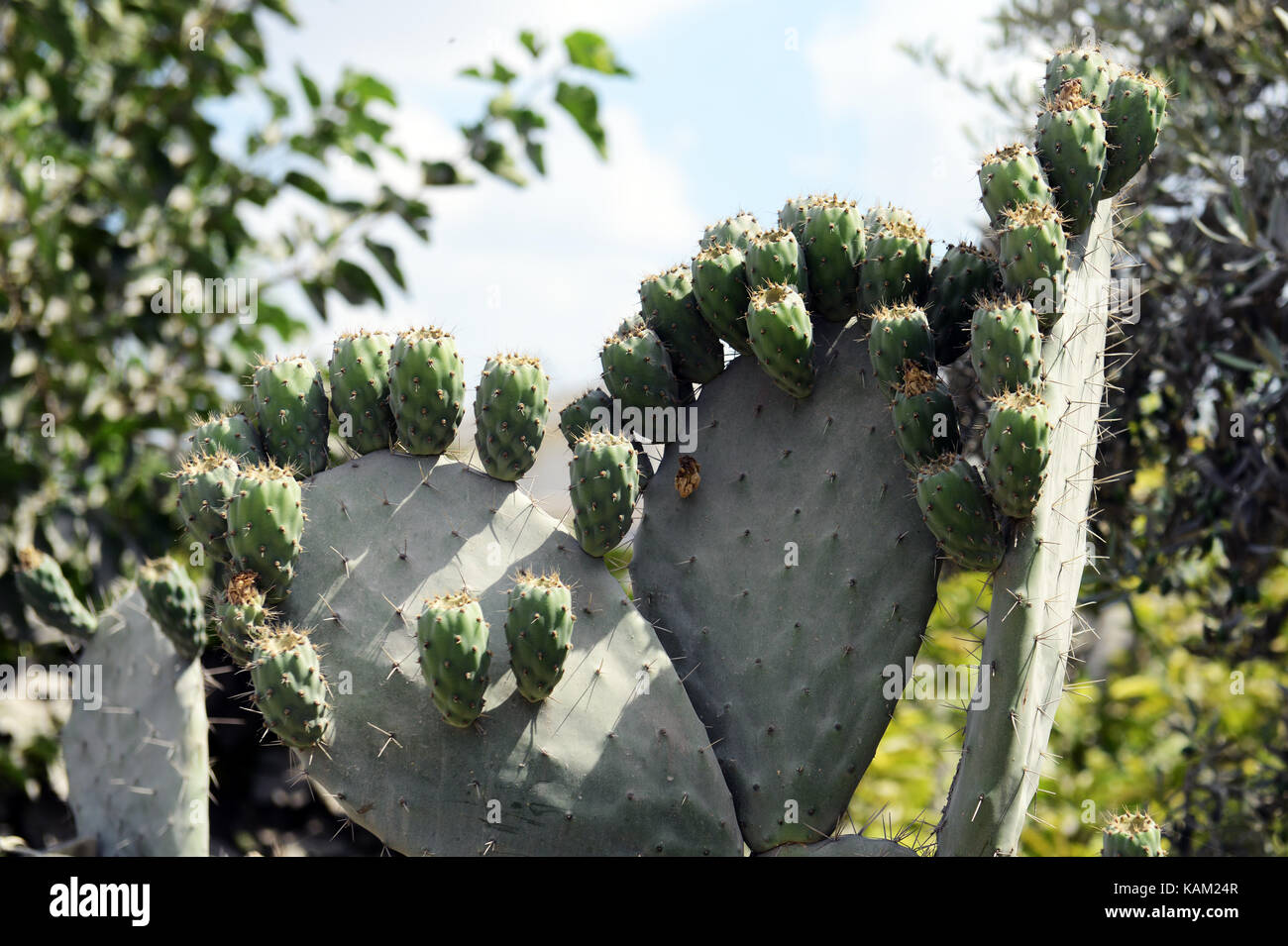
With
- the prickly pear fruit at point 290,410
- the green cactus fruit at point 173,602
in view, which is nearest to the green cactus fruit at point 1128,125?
the prickly pear fruit at point 290,410

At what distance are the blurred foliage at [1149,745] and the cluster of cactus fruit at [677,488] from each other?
60.5 inches

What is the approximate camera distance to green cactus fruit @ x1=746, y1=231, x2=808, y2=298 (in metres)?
1.91

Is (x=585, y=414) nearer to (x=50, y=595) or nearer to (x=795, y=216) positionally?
(x=795, y=216)

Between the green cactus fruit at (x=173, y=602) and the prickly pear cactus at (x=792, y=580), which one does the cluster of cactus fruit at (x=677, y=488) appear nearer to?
the prickly pear cactus at (x=792, y=580)

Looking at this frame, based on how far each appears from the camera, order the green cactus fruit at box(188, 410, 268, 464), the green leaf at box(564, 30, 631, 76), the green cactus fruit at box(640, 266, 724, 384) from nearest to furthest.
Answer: the green cactus fruit at box(188, 410, 268, 464)
the green cactus fruit at box(640, 266, 724, 384)
the green leaf at box(564, 30, 631, 76)

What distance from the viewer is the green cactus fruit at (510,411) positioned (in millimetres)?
1914

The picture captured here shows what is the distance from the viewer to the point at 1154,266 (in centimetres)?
324

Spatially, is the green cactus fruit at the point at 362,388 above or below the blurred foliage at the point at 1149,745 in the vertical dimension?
above

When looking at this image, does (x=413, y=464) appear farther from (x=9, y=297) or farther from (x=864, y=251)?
(x=9, y=297)

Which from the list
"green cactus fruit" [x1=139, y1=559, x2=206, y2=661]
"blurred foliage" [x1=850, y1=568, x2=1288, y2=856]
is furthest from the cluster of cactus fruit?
"blurred foliage" [x1=850, y1=568, x2=1288, y2=856]

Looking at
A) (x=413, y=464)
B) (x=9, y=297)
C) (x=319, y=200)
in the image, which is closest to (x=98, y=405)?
(x=9, y=297)

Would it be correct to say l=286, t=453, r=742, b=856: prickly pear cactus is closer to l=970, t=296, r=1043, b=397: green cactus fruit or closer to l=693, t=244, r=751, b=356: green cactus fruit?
l=693, t=244, r=751, b=356: green cactus fruit

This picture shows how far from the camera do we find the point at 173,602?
2500 millimetres

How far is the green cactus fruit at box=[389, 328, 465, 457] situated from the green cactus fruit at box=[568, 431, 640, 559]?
9.6 inches
